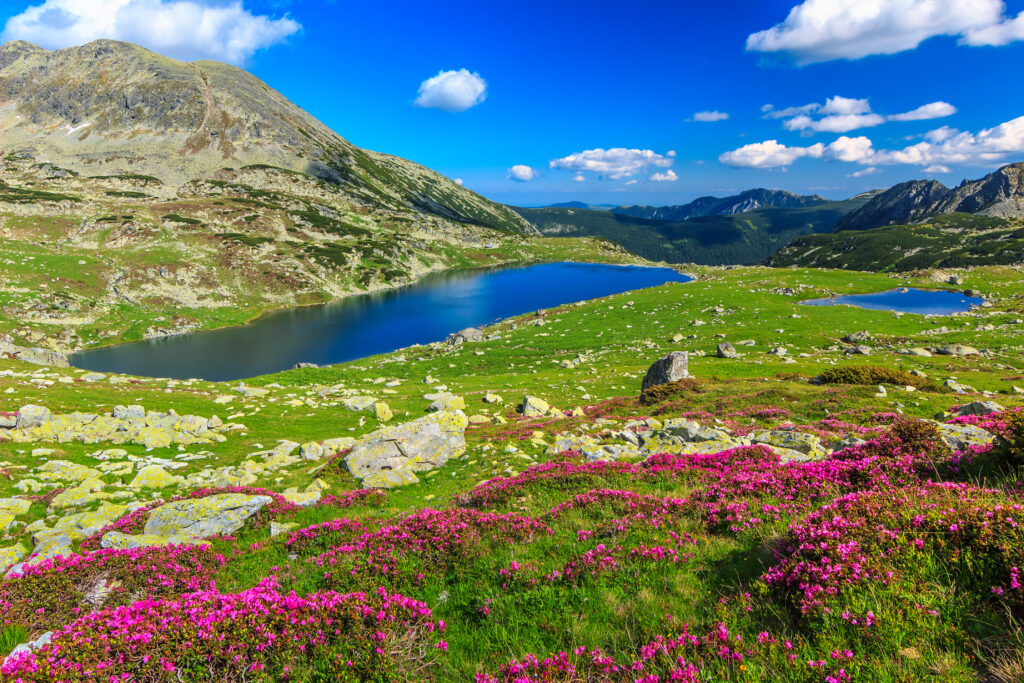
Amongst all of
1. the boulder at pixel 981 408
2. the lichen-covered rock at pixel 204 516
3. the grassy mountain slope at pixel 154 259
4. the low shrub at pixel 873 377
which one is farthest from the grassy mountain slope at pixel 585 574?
the grassy mountain slope at pixel 154 259

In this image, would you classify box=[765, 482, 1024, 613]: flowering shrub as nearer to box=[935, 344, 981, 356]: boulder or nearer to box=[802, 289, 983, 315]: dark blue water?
box=[935, 344, 981, 356]: boulder

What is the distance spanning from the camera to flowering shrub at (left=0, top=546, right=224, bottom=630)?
23.0 ft

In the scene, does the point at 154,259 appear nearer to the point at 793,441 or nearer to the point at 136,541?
the point at 136,541

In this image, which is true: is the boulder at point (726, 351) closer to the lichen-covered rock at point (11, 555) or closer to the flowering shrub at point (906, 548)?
the flowering shrub at point (906, 548)

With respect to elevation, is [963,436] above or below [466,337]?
above

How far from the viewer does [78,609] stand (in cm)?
708

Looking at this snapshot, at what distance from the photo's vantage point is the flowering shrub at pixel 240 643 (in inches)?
186

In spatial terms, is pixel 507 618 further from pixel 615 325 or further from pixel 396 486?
pixel 615 325

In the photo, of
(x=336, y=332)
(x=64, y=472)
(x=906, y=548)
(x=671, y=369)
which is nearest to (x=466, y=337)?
(x=671, y=369)

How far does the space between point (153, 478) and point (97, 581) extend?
1131cm

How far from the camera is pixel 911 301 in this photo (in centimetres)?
Answer: 6900

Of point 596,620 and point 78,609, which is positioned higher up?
A: point 596,620

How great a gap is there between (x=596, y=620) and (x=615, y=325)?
5899cm

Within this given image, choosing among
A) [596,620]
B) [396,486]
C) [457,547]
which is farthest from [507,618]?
[396,486]
